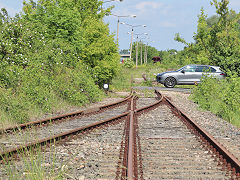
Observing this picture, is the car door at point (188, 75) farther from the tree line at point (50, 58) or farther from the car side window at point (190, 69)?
the tree line at point (50, 58)

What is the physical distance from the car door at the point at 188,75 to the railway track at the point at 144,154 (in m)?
15.4

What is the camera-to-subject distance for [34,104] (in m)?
10.3

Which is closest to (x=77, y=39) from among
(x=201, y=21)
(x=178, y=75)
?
(x=178, y=75)

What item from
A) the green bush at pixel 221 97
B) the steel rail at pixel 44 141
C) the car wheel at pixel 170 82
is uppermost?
the car wheel at pixel 170 82

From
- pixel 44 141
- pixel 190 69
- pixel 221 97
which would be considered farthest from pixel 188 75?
pixel 44 141

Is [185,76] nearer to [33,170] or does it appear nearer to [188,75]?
[188,75]

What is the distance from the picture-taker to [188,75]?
23047 mm

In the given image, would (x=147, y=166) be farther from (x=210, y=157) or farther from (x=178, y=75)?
(x=178, y=75)

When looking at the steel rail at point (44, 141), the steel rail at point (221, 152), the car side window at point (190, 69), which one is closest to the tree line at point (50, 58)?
the steel rail at point (44, 141)

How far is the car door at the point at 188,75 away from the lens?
2292cm

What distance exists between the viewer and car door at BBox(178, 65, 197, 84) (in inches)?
902

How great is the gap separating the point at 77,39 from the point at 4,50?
169 inches

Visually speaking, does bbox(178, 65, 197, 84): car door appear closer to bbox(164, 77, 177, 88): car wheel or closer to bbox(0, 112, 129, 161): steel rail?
bbox(164, 77, 177, 88): car wheel

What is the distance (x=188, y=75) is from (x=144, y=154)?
18480 millimetres
